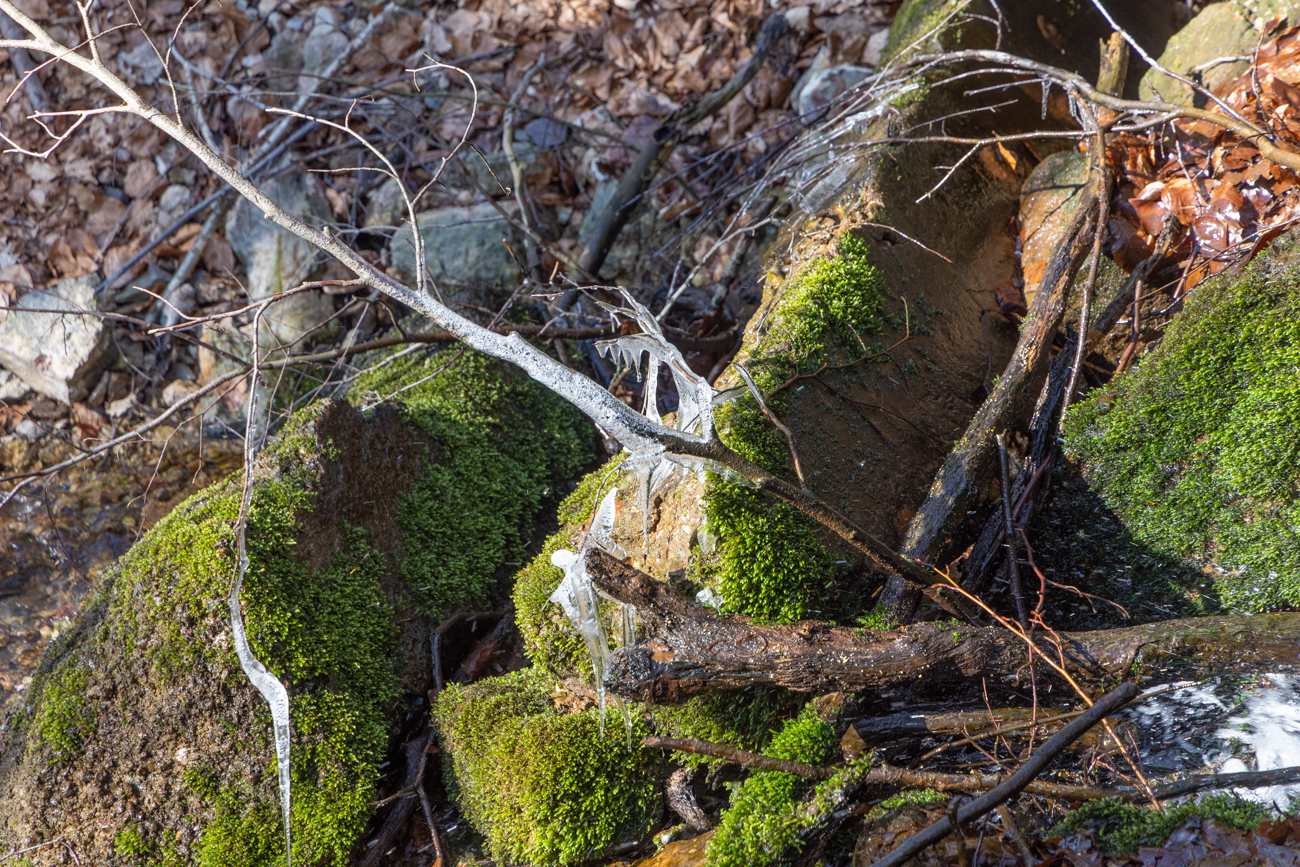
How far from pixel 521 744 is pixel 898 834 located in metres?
1.23

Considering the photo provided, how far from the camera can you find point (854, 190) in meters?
3.35

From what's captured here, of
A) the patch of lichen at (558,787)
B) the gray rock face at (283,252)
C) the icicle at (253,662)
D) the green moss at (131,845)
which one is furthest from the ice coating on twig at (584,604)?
the gray rock face at (283,252)

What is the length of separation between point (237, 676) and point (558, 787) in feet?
4.03

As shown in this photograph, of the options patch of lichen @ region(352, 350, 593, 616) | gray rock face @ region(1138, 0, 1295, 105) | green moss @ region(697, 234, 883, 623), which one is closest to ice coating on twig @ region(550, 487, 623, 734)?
green moss @ region(697, 234, 883, 623)

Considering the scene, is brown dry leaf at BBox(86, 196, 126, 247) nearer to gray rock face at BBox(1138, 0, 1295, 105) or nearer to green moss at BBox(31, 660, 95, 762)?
green moss at BBox(31, 660, 95, 762)

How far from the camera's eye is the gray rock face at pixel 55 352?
4.98 metres

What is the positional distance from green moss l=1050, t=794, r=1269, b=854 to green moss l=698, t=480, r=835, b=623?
0.90 meters

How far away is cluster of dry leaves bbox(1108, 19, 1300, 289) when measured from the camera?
2.86 metres

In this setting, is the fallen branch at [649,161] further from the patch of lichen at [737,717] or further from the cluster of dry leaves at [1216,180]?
the patch of lichen at [737,717]

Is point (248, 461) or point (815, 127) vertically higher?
point (815, 127)

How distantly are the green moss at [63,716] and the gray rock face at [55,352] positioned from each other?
3088mm

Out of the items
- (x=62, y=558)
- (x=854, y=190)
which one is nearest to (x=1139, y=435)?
(x=854, y=190)

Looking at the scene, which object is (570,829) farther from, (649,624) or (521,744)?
(649,624)

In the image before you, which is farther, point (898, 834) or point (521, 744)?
point (521, 744)
